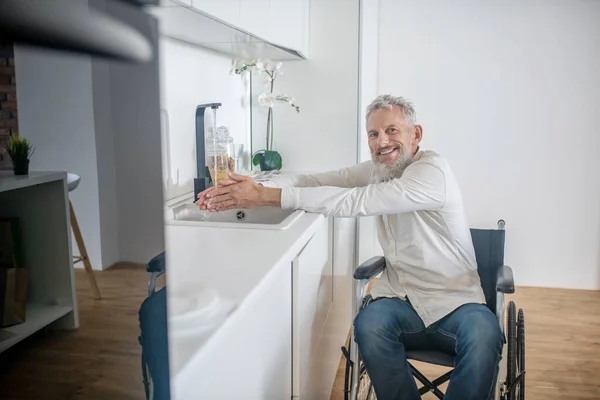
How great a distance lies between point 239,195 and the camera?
6.07ft

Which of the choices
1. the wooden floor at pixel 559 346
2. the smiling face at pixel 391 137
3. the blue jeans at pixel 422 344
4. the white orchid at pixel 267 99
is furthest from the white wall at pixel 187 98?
the wooden floor at pixel 559 346

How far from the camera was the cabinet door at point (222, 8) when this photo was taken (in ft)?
4.73

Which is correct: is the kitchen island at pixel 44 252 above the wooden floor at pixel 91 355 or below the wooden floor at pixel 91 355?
above

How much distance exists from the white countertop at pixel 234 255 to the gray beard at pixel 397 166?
0.39 meters

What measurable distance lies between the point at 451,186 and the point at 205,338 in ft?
4.44

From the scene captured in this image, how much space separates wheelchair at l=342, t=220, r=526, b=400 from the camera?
1.77m

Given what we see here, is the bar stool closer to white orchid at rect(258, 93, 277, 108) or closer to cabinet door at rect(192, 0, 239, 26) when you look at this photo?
cabinet door at rect(192, 0, 239, 26)

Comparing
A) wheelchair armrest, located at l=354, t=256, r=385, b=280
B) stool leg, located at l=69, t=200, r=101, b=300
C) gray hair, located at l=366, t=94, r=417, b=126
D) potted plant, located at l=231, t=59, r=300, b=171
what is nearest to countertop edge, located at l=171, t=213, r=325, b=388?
stool leg, located at l=69, t=200, r=101, b=300

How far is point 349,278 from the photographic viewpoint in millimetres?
2930

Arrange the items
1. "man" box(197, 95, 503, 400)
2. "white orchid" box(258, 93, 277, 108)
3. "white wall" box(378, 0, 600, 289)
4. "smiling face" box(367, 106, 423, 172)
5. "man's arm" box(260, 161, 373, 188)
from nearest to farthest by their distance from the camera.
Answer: "man" box(197, 95, 503, 400) → "smiling face" box(367, 106, 423, 172) → "man's arm" box(260, 161, 373, 188) → "white orchid" box(258, 93, 277, 108) → "white wall" box(378, 0, 600, 289)

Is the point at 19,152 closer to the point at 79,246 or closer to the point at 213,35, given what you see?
the point at 79,246

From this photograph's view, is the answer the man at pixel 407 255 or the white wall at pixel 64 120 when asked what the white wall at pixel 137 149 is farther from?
the man at pixel 407 255

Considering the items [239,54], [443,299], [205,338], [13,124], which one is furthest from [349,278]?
[13,124]

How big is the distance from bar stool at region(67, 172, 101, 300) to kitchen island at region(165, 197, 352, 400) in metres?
0.46
